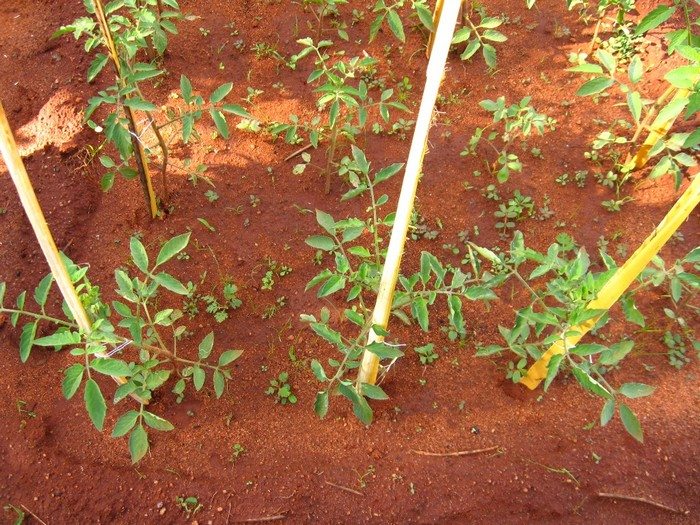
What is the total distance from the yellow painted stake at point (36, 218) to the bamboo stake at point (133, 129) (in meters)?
0.61

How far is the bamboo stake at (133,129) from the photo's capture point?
1.82 metres

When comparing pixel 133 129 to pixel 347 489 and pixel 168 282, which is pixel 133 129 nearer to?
pixel 168 282

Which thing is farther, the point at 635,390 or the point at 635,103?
the point at 635,103

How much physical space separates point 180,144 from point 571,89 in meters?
2.05

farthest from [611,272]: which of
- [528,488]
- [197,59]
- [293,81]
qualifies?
[197,59]

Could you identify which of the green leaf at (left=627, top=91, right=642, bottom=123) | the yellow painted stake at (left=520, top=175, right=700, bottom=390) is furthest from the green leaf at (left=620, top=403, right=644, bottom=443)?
the green leaf at (left=627, top=91, right=642, bottom=123)

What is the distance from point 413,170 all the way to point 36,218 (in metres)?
0.93

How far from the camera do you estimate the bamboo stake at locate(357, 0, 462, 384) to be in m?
1.13

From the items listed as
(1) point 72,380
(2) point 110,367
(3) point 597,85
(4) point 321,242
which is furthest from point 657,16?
(1) point 72,380

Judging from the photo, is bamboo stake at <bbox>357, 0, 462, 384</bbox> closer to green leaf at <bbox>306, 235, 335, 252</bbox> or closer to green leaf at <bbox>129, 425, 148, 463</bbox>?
green leaf at <bbox>306, 235, 335, 252</bbox>

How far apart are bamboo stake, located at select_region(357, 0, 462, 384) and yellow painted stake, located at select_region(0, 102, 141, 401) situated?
2.70ft

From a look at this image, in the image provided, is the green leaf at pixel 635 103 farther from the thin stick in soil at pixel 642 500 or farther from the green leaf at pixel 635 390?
the thin stick in soil at pixel 642 500

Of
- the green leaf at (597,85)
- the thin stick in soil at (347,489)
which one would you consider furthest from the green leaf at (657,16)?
the thin stick in soil at (347,489)

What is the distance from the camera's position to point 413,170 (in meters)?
1.32
